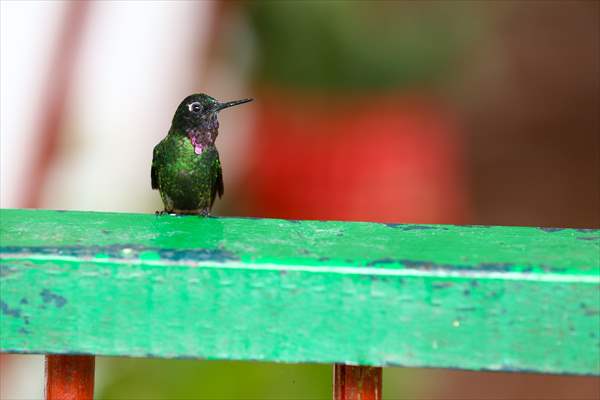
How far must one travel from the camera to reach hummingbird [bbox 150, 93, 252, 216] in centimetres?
318

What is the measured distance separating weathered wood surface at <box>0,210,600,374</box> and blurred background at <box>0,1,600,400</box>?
4196 millimetres

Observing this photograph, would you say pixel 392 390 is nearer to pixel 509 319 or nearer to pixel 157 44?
pixel 157 44

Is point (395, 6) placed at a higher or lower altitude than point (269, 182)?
higher

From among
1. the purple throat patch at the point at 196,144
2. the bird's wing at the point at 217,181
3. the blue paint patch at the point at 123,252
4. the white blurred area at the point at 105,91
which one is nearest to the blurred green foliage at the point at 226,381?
the bird's wing at the point at 217,181

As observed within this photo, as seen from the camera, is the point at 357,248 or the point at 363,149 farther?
the point at 363,149

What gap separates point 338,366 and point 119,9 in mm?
5150

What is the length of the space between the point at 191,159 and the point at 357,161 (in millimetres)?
3910

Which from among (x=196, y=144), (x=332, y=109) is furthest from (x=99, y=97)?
(x=196, y=144)

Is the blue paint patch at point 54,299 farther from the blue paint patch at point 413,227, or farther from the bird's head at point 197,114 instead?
the bird's head at point 197,114

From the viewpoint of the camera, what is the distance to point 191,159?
3.18 meters

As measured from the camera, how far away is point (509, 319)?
106 centimetres

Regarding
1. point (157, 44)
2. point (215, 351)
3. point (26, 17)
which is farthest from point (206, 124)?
point (157, 44)

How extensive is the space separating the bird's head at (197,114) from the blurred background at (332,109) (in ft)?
7.07

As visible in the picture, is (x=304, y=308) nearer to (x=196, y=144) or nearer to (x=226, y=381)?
(x=196, y=144)
